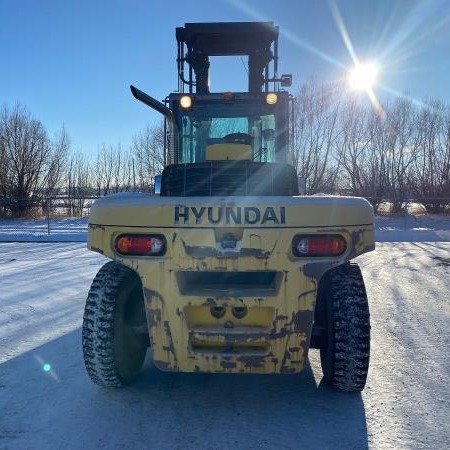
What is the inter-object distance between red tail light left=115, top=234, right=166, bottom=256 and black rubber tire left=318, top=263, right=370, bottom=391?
46.8 inches

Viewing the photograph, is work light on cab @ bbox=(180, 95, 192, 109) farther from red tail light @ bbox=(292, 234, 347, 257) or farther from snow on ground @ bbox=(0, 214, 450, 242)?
snow on ground @ bbox=(0, 214, 450, 242)

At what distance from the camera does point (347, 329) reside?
274 cm

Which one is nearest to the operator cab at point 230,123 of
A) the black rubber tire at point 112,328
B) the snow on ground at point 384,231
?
the black rubber tire at point 112,328

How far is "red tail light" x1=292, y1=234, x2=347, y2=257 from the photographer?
2510 mm

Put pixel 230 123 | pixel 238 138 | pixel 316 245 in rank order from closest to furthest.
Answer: pixel 316 245 → pixel 238 138 → pixel 230 123

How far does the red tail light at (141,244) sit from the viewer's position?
2566mm

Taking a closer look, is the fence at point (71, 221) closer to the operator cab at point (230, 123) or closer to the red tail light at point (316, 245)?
the operator cab at point (230, 123)

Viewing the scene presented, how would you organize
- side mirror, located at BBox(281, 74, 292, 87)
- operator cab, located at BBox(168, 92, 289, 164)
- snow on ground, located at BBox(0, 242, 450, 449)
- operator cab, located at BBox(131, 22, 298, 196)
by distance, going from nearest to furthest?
snow on ground, located at BBox(0, 242, 450, 449) → operator cab, located at BBox(131, 22, 298, 196) → operator cab, located at BBox(168, 92, 289, 164) → side mirror, located at BBox(281, 74, 292, 87)

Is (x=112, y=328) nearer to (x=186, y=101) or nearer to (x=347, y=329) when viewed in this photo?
(x=347, y=329)

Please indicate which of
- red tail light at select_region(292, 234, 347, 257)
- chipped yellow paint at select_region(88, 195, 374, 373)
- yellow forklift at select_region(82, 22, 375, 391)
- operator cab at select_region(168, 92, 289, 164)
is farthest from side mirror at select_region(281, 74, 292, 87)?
red tail light at select_region(292, 234, 347, 257)

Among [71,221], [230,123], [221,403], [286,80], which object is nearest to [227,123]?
[230,123]

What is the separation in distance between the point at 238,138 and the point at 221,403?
2.77 m

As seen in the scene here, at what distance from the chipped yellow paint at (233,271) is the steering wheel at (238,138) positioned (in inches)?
81.6

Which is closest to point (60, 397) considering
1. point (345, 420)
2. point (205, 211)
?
point (205, 211)
